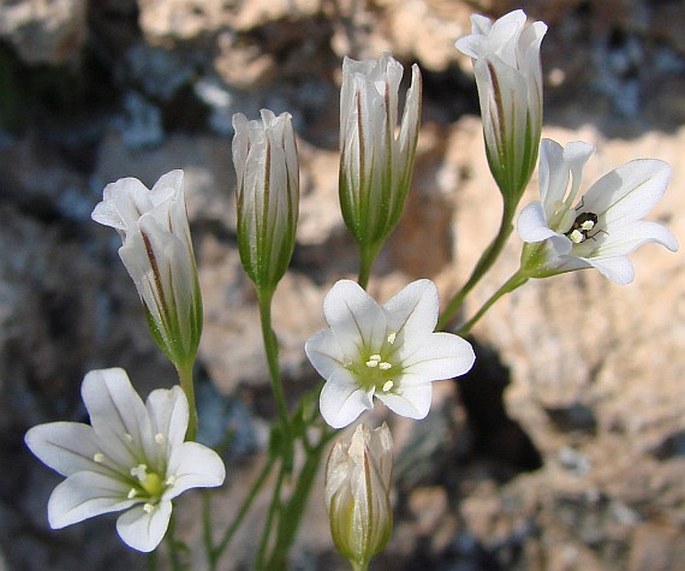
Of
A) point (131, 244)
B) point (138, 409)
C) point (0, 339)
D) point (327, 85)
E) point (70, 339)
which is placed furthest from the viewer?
point (327, 85)

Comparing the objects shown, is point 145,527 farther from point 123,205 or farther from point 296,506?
point 123,205

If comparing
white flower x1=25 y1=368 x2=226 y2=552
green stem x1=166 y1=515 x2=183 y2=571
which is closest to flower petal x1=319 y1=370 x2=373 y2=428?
white flower x1=25 y1=368 x2=226 y2=552

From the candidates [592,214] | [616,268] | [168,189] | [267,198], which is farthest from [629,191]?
[168,189]

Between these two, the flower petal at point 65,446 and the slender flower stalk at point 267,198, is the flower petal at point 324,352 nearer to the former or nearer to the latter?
the slender flower stalk at point 267,198

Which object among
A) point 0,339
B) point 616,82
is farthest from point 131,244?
point 616,82

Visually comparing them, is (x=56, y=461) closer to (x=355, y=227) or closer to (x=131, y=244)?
(x=131, y=244)

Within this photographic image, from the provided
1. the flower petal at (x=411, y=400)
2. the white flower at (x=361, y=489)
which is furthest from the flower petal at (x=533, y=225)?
the white flower at (x=361, y=489)
